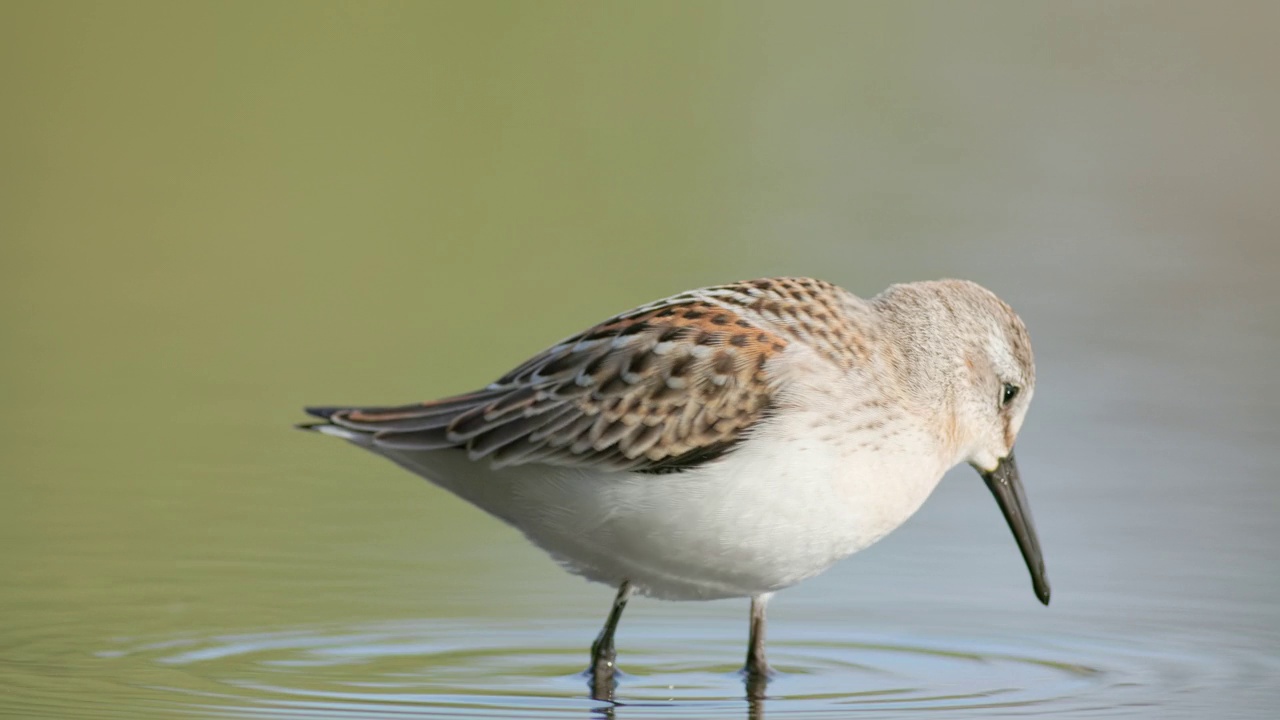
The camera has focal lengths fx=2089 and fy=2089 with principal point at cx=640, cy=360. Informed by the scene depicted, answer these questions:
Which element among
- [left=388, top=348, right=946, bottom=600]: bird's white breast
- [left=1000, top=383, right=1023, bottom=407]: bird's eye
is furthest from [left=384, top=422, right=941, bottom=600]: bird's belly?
[left=1000, top=383, right=1023, bottom=407]: bird's eye

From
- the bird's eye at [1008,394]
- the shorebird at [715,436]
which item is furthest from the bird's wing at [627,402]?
the bird's eye at [1008,394]

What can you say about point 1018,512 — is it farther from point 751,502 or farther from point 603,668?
point 603,668

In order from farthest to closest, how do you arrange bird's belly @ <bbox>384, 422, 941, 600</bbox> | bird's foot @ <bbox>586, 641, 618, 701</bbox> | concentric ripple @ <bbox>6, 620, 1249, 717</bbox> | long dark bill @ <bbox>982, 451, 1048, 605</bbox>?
long dark bill @ <bbox>982, 451, 1048, 605</bbox> < bird's foot @ <bbox>586, 641, 618, 701</bbox> < bird's belly @ <bbox>384, 422, 941, 600</bbox> < concentric ripple @ <bbox>6, 620, 1249, 717</bbox>

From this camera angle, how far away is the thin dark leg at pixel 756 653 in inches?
328

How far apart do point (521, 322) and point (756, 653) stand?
7939 millimetres

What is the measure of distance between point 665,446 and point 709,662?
3.82 ft

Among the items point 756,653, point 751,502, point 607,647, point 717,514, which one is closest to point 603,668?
point 607,647

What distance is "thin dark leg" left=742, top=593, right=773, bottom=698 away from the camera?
8.34 metres

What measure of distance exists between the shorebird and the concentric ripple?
315mm

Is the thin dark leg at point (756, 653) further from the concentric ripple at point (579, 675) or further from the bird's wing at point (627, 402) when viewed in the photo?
the bird's wing at point (627, 402)

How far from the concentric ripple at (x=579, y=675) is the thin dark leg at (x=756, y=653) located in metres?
0.07

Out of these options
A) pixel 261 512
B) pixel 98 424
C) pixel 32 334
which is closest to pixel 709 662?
pixel 261 512

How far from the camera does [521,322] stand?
1620cm

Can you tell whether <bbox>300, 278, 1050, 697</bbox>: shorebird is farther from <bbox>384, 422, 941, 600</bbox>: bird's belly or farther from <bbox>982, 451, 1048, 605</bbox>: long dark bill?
<bbox>982, 451, 1048, 605</bbox>: long dark bill
